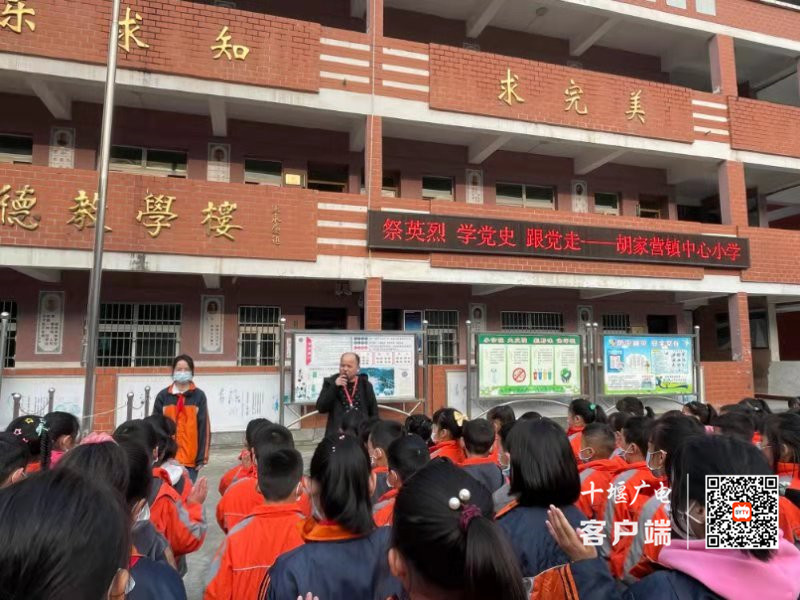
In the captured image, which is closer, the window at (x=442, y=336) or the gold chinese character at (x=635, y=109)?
the gold chinese character at (x=635, y=109)

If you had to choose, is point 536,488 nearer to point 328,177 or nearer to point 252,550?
point 252,550

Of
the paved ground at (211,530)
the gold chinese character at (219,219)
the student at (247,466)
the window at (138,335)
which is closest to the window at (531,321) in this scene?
the paved ground at (211,530)

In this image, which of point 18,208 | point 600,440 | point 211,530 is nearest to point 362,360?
point 211,530

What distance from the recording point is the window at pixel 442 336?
1087 cm

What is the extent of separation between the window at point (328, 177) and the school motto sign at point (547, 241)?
215 cm

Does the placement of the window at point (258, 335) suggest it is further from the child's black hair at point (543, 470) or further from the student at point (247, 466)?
the child's black hair at point (543, 470)

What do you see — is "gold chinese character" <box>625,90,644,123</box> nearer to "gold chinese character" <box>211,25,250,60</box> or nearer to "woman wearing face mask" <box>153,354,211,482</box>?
"gold chinese character" <box>211,25,250,60</box>

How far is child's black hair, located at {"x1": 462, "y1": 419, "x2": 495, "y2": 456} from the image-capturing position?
10.7ft

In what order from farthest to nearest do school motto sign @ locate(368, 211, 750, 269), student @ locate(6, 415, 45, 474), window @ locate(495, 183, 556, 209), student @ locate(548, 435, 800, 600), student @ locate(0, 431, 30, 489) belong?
1. window @ locate(495, 183, 556, 209)
2. school motto sign @ locate(368, 211, 750, 269)
3. student @ locate(6, 415, 45, 474)
4. student @ locate(0, 431, 30, 489)
5. student @ locate(548, 435, 800, 600)

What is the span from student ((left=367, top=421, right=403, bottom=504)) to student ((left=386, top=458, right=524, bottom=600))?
70.1 inches

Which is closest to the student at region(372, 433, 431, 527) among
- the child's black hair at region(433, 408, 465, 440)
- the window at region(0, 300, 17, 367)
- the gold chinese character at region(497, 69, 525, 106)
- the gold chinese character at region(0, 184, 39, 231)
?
the child's black hair at region(433, 408, 465, 440)

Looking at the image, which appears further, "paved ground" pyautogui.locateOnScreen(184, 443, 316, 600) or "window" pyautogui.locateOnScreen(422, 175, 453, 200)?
"window" pyautogui.locateOnScreen(422, 175, 453, 200)

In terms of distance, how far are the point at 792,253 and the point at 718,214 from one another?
315cm

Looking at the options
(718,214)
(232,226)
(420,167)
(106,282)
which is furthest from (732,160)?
(106,282)
